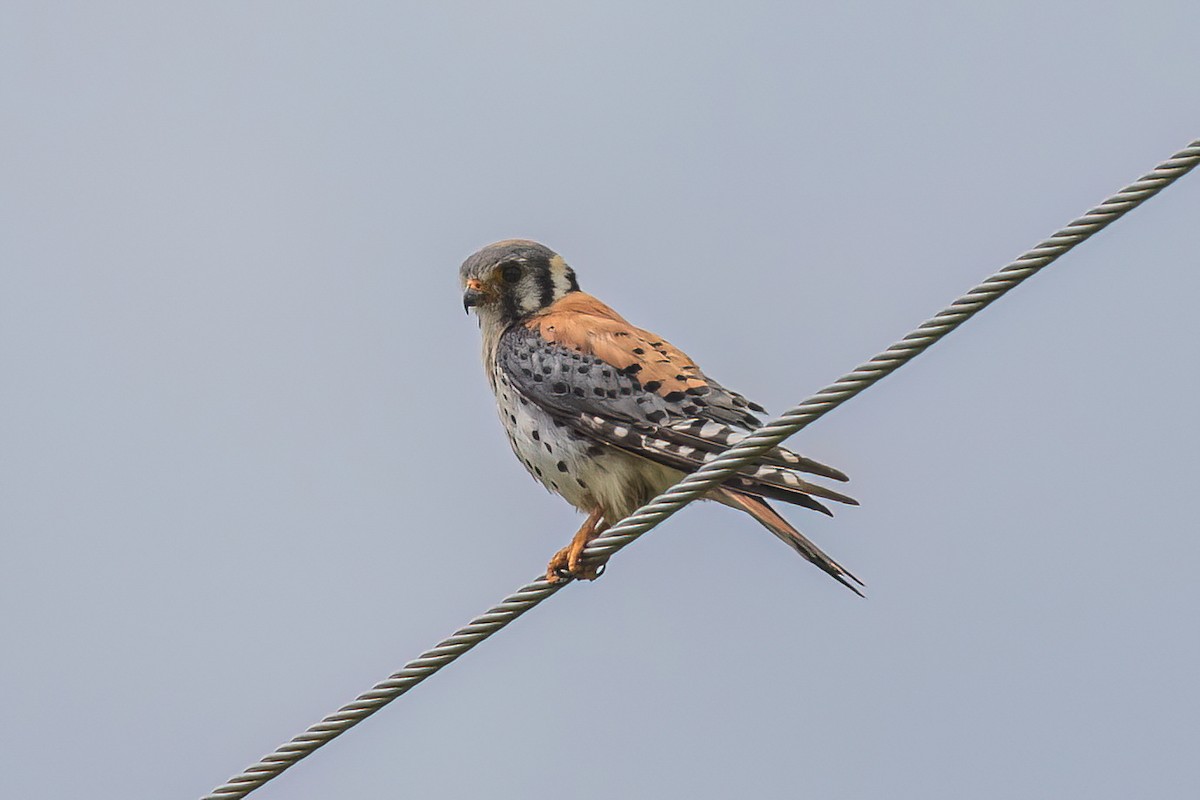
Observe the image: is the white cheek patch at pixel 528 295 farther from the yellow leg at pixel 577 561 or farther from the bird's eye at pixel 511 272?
the yellow leg at pixel 577 561

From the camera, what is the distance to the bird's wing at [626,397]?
5.66 metres

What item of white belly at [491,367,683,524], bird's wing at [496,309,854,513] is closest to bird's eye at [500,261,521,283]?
bird's wing at [496,309,854,513]

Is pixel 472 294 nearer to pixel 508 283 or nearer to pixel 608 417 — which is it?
pixel 508 283

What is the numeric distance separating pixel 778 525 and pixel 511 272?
70.2 inches

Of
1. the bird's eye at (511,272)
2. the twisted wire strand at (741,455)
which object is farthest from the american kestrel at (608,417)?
the twisted wire strand at (741,455)

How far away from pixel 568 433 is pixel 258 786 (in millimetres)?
2120

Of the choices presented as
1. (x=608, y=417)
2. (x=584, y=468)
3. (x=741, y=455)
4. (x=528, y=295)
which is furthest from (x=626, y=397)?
(x=741, y=455)

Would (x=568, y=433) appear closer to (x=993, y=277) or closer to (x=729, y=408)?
(x=729, y=408)

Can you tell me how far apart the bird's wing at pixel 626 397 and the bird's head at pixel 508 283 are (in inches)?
11.2

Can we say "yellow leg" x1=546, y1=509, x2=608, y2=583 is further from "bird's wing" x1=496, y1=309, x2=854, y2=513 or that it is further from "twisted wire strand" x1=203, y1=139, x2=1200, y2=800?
"twisted wire strand" x1=203, y1=139, x2=1200, y2=800

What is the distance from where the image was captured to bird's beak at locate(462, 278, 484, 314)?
668 cm

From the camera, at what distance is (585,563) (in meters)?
5.68

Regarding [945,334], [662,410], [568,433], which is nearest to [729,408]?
[662,410]

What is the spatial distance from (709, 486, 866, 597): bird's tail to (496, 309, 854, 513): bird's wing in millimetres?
141
